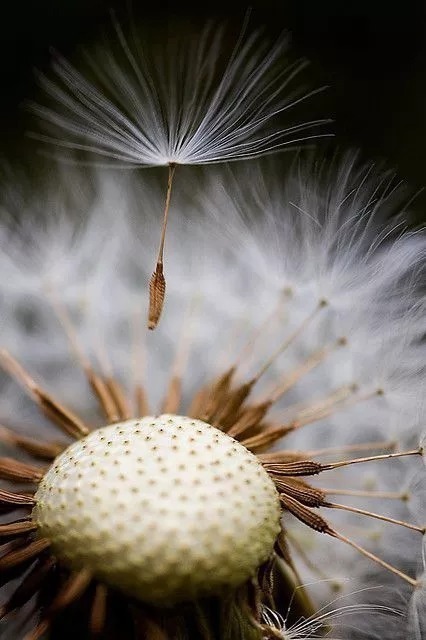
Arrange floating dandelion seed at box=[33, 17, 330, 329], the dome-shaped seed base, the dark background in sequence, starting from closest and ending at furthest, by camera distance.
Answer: the dome-shaped seed base
floating dandelion seed at box=[33, 17, 330, 329]
the dark background

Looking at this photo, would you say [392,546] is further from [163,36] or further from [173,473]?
[163,36]

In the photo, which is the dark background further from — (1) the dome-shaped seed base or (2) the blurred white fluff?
(1) the dome-shaped seed base

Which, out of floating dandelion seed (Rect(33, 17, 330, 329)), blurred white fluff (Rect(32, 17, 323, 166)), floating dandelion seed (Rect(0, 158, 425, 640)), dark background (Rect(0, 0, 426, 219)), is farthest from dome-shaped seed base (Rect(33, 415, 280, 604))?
dark background (Rect(0, 0, 426, 219))

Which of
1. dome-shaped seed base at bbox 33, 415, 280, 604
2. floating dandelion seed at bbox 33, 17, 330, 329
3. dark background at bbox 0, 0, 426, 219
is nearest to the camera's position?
dome-shaped seed base at bbox 33, 415, 280, 604

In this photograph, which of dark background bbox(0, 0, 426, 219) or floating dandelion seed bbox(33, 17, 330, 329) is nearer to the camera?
floating dandelion seed bbox(33, 17, 330, 329)

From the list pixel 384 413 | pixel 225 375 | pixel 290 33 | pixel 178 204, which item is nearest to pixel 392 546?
pixel 384 413

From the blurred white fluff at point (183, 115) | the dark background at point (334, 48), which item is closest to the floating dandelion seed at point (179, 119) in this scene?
the blurred white fluff at point (183, 115)

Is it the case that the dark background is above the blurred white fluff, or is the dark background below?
above
